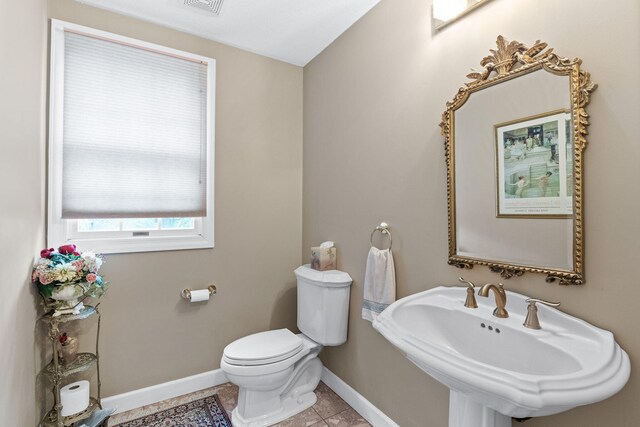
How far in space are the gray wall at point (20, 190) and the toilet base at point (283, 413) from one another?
1008 millimetres

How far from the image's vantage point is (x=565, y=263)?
3.47 feet

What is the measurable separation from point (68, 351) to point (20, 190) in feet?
3.09

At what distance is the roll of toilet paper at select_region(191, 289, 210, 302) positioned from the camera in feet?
6.89

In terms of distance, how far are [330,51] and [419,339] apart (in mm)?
2069

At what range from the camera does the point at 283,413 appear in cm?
193

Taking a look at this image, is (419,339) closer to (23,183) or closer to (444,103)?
(444,103)

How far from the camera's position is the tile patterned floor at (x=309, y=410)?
187 centimetres

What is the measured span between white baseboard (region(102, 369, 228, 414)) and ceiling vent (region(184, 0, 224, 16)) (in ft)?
7.96

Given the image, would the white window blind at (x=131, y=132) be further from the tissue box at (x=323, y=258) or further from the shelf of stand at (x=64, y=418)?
the shelf of stand at (x=64, y=418)

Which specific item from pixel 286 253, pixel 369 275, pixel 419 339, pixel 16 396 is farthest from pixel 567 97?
pixel 16 396

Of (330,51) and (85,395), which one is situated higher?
(330,51)

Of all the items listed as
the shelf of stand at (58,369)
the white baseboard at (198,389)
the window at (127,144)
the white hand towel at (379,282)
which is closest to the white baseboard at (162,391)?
the white baseboard at (198,389)

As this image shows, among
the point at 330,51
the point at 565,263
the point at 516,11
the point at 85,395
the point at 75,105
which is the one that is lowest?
the point at 85,395

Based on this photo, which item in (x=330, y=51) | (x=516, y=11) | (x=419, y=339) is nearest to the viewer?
(x=419, y=339)
